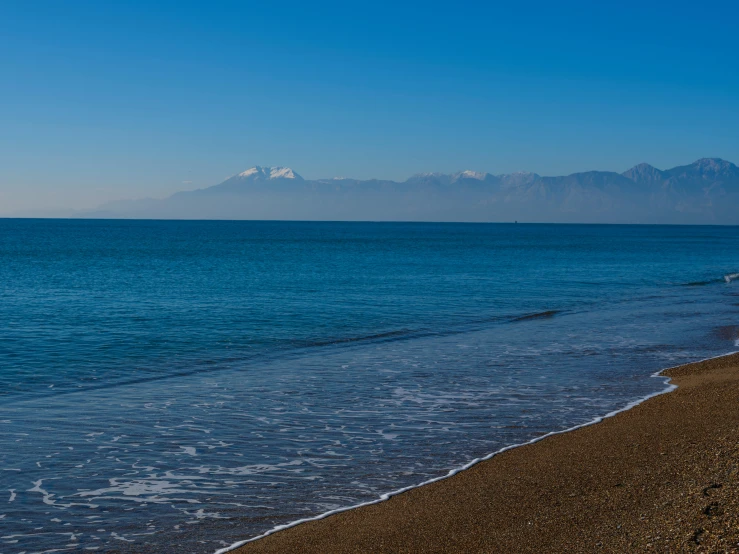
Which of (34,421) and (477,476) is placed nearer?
(477,476)

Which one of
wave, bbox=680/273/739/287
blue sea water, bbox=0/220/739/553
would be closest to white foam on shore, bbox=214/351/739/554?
blue sea water, bbox=0/220/739/553

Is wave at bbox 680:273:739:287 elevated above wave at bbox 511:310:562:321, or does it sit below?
above

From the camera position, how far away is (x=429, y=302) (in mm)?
37062

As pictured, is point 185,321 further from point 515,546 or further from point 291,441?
point 515,546

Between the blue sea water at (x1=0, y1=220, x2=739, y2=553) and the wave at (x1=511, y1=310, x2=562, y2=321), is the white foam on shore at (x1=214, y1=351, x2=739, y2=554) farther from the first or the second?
the wave at (x1=511, y1=310, x2=562, y2=321)

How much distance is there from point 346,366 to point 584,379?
263 inches

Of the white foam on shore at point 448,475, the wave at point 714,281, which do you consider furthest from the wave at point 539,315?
the wave at point 714,281

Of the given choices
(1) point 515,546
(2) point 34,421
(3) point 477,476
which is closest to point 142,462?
(2) point 34,421

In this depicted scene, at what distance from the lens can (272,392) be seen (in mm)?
16906

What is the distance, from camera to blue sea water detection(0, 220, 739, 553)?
9898mm

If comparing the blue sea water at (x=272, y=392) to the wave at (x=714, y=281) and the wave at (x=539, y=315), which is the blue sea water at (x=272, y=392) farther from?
the wave at (x=714, y=281)

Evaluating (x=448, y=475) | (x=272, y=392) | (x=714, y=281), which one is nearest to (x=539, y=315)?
(x=272, y=392)

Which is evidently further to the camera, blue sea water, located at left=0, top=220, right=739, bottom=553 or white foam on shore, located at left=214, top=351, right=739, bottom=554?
blue sea water, located at left=0, top=220, right=739, bottom=553

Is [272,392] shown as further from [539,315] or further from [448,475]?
[539,315]
